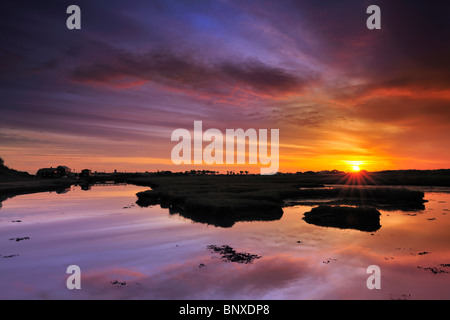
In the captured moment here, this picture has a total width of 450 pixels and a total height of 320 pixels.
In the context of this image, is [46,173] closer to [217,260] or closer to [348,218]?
[348,218]

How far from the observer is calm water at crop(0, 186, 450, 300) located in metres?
13.9

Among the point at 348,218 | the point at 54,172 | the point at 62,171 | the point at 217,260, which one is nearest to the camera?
the point at 217,260

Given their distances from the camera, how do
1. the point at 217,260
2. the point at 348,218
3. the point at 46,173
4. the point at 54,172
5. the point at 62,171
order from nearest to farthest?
the point at 217,260 < the point at 348,218 < the point at 46,173 < the point at 54,172 < the point at 62,171

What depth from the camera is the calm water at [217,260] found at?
13.9m

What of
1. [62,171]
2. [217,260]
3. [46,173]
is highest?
[62,171]

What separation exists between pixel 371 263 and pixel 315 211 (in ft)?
49.0

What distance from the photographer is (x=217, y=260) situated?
18.2 m

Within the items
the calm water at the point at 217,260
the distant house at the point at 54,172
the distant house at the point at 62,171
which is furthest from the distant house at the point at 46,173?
the calm water at the point at 217,260

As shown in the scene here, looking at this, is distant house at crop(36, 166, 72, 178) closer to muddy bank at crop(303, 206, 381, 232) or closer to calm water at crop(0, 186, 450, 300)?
calm water at crop(0, 186, 450, 300)

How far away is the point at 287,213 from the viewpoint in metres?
37.2

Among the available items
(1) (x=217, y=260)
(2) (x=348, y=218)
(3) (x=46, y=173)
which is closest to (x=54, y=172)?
(3) (x=46, y=173)

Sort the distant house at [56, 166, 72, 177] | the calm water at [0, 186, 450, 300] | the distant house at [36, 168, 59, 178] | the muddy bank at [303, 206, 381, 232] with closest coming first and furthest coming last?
the calm water at [0, 186, 450, 300] < the muddy bank at [303, 206, 381, 232] < the distant house at [36, 168, 59, 178] < the distant house at [56, 166, 72, 177]

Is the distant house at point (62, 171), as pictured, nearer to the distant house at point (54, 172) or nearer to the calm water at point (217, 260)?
the distant house at point (54, 172)

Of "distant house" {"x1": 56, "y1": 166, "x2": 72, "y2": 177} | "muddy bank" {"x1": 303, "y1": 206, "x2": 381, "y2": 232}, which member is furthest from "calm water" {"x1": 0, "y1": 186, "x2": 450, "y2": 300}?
"distant house" {"x1": 56, "y1": 166, "x2": 72, "y2": 177}
